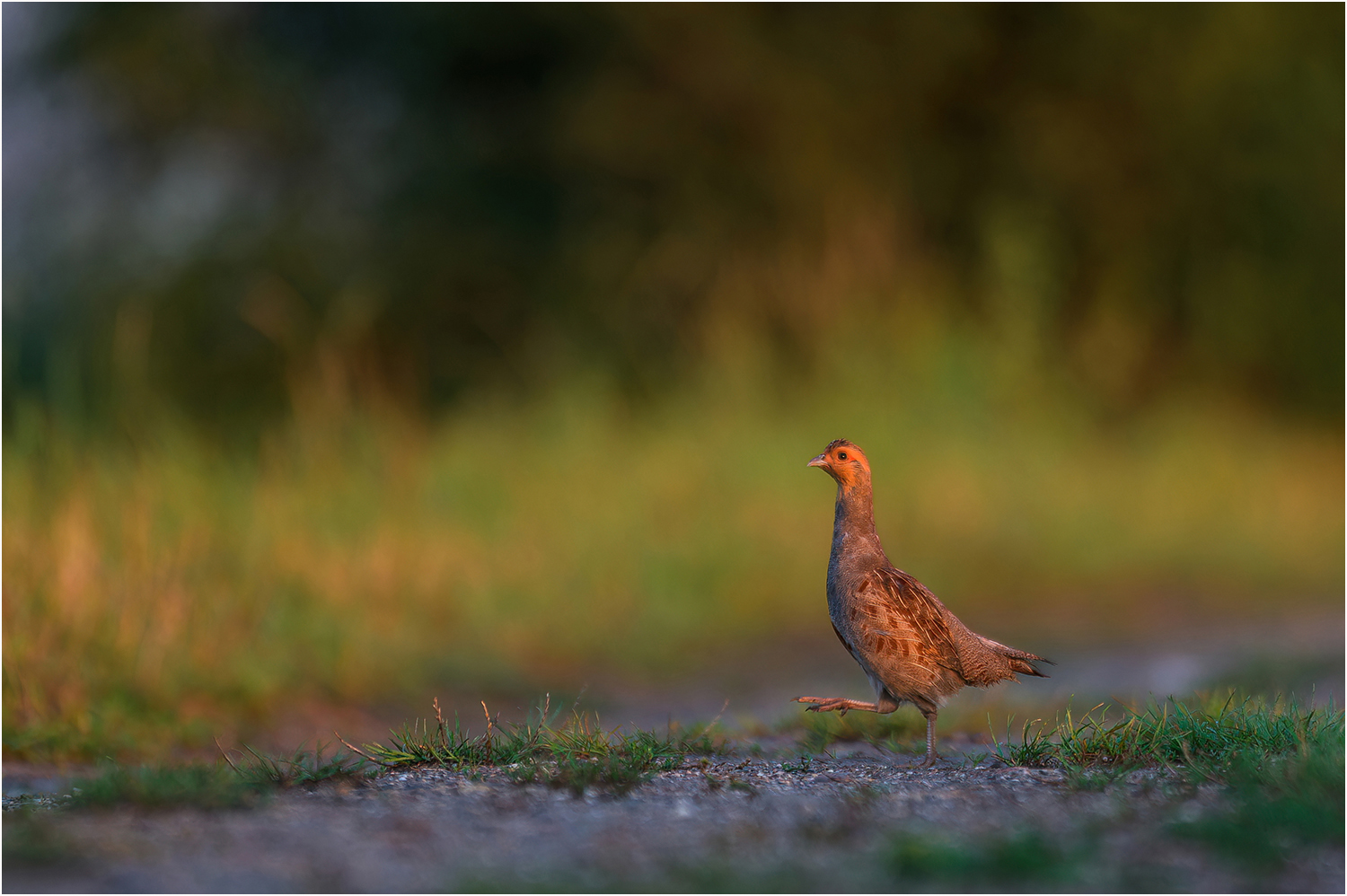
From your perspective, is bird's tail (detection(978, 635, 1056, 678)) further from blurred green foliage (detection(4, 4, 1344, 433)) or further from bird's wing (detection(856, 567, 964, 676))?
blurred green foliage (detection(4, 4, 1344, 433))

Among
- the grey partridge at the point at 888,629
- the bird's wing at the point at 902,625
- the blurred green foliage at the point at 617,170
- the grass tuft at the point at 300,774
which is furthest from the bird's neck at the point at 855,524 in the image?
the blurred green foliage at the point at 617,170

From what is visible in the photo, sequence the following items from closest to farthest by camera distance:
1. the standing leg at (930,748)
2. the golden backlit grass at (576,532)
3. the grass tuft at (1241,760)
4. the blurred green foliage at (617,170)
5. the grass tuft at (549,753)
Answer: the grass tuft at (1241,760)
the grass tuft at (549,753)
the standing leg at (930,748)
the golden backlit grass at (576,532)
the blurred green foliage at (617,170)

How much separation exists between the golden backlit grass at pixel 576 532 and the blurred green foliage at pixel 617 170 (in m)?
1.65

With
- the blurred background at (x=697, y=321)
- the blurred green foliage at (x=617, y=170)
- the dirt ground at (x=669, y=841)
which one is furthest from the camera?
the blurred green foliage at (x=617, y=170)

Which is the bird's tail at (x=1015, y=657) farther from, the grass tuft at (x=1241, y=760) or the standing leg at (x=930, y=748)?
the standing leg at (x=930, y=748)

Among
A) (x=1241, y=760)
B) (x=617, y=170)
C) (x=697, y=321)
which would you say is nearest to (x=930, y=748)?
(x=1241, y=760)

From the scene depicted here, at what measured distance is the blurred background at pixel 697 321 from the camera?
8.88 metres

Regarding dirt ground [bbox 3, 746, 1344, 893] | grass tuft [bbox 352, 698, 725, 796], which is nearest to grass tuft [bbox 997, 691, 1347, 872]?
dirt ground [bbox 3, 746, 1344, 893]

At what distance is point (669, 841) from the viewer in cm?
357

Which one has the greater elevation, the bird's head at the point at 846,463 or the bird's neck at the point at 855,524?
the bird's head at the point at 846,463

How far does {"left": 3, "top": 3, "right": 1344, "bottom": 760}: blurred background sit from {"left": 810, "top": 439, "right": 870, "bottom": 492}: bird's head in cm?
304

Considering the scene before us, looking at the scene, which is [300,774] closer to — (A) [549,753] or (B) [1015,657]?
(A) [549,753]

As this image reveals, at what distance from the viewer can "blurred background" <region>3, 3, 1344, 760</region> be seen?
8.88m

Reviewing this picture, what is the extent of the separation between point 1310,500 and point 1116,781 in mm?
10104
